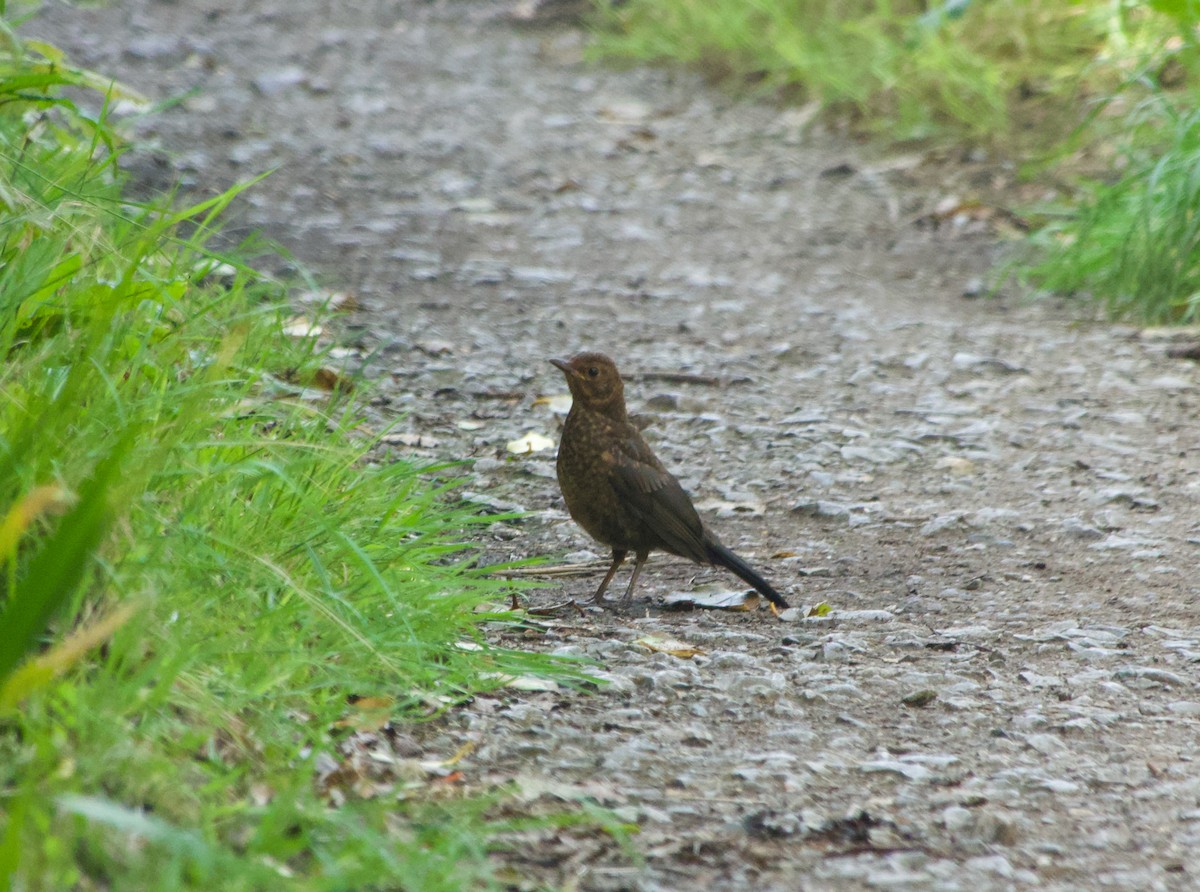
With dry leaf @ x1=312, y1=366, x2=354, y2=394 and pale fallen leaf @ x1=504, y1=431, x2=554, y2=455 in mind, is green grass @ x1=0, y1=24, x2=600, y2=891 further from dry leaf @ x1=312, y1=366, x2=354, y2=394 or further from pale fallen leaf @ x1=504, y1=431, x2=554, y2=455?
pale fallen leaf @ x1=504, y1=431, x2=554, y2=455

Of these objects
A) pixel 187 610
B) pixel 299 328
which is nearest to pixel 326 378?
pixel 299 328

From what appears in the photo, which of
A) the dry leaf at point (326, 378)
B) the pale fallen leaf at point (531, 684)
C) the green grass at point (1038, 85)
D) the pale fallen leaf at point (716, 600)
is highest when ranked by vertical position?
the green grass at point (1038, 85)

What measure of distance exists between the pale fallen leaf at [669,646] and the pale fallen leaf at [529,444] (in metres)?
1.55

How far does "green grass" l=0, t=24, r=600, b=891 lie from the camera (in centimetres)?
203

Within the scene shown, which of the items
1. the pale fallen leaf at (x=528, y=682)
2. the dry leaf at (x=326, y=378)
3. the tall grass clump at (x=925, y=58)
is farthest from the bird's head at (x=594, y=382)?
the tall grass clump at (x=925, y=58)

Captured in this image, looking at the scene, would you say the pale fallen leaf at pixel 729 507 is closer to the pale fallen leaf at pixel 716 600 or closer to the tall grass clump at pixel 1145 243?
the pale fallen leaf at pixel 716 600

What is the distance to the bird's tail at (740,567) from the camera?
391cm

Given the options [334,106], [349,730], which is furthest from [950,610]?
[334,106]

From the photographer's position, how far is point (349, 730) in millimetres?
2662

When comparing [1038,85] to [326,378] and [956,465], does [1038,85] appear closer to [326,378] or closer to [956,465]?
[956,465]

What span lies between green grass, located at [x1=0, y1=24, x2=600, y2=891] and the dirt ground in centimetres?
22

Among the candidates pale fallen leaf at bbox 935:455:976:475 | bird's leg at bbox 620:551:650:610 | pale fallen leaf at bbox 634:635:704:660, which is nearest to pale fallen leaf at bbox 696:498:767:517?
bird's leg at bbox 620:551:650:610

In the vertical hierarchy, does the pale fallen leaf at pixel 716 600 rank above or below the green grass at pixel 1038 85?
below

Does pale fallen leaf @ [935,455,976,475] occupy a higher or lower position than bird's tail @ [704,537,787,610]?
lower
